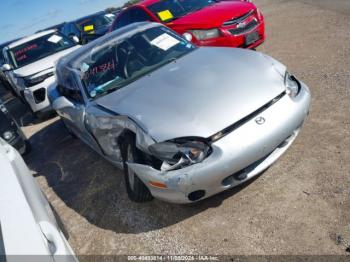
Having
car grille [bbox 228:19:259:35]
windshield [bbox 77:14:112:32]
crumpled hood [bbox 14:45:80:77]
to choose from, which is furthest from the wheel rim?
windshield [bbox 77:14:112:32]

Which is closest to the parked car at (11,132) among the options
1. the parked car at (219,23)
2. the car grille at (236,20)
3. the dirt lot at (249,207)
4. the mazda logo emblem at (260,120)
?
the dirt lot at (249,207)

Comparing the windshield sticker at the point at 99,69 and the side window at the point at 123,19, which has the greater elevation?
the windshield sticker at the point at 99,69

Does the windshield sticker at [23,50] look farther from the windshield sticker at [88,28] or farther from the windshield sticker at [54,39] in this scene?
the windshield sticker at [88,28]

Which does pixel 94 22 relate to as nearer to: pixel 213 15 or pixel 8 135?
pixel 213 15

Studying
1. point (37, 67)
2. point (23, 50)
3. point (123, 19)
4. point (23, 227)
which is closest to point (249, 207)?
point (23, 227)

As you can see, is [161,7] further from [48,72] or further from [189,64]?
[189,64]

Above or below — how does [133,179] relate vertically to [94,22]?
above

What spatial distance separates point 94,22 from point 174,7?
19.4 feet

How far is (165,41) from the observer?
4.04 meters

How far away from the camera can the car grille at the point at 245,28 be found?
5.60m

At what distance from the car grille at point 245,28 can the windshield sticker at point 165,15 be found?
4.84 feet

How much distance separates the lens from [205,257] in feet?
8.28

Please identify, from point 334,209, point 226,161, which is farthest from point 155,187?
point 334,209

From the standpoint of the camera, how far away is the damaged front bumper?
2482 millimetres
